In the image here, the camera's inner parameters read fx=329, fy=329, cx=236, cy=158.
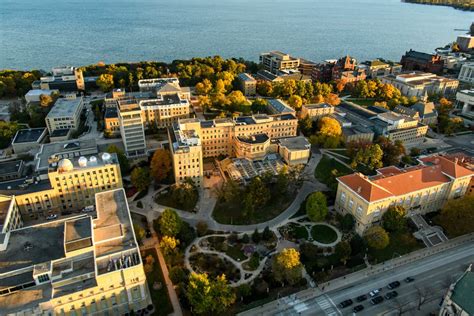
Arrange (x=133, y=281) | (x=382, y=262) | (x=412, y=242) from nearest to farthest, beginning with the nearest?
(x=133, y=281) < (x=382, y=262) < (x=412, y=242)

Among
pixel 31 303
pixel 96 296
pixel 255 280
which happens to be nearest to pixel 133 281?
pixel 96 296

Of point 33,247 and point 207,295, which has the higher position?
point 33,247

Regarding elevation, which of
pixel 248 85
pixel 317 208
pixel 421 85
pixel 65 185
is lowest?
pixel 317 208

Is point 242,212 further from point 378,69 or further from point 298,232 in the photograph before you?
point 378,69

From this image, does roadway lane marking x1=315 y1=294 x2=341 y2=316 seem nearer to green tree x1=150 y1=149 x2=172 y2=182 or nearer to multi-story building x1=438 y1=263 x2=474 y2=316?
multi-story building x1=438 y1=263 x2=474 y2=316

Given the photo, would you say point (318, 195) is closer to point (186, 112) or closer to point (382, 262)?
point (382, 262)

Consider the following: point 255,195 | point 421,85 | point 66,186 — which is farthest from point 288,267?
point 421,85

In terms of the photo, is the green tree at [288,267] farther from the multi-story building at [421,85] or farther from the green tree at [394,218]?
the multi-story building at [421,85]
